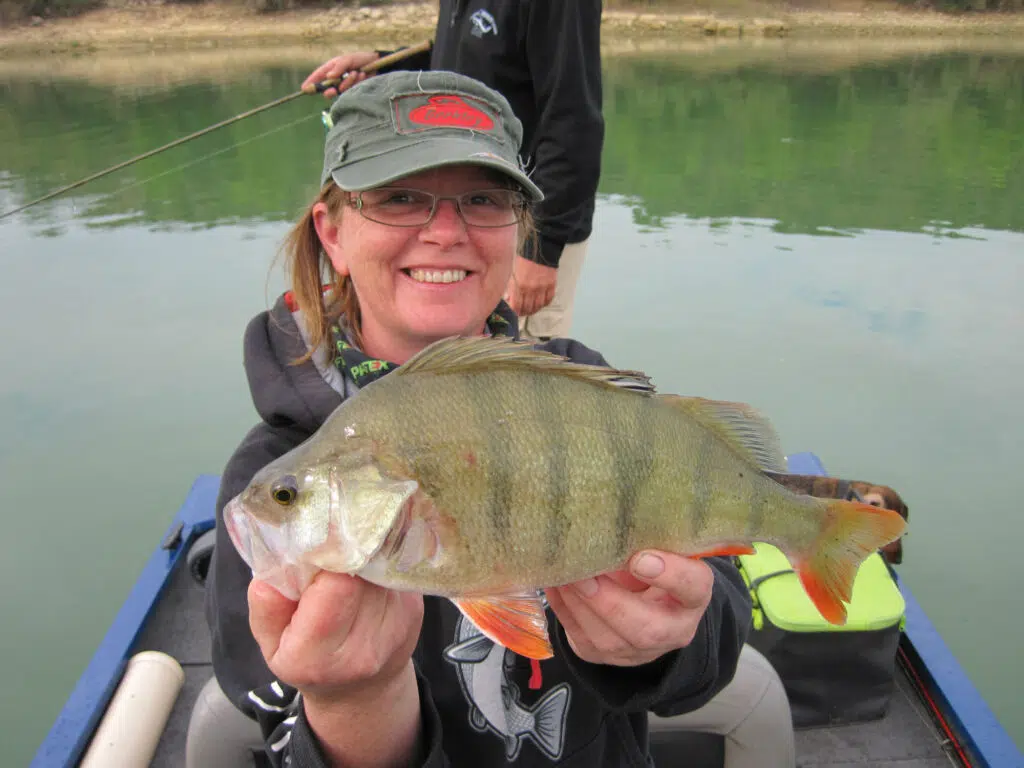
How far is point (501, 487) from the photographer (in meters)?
0.99

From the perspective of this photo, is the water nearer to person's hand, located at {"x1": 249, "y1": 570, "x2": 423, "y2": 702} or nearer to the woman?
the woman

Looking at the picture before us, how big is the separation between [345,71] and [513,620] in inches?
109

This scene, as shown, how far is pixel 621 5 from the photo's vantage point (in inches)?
1166

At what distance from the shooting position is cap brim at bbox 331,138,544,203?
1.27m

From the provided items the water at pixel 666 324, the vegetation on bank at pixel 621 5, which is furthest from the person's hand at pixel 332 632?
the vegetation on bank at pixel 621 5

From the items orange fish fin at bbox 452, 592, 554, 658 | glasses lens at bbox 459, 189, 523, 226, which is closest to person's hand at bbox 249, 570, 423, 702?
orange fish fin at bbox 452, 592, 554, 658

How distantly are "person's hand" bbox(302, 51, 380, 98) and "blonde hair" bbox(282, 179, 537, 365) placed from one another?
1601 millimetres

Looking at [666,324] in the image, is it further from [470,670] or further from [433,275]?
[470,670]

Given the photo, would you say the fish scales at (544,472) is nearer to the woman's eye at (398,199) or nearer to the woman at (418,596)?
the woman at (418,596)

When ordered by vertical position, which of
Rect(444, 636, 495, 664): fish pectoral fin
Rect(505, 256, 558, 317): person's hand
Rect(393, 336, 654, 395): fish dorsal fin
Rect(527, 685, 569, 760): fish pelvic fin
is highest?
Rect(393, 336, 654, 395): fish dorsal fin

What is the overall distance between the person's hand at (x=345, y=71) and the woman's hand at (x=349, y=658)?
8.22 feet

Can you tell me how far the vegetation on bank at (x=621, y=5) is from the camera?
88.5 ft

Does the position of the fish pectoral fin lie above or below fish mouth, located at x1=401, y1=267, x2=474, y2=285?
below

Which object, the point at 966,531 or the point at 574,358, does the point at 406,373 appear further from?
the point at 966,531
